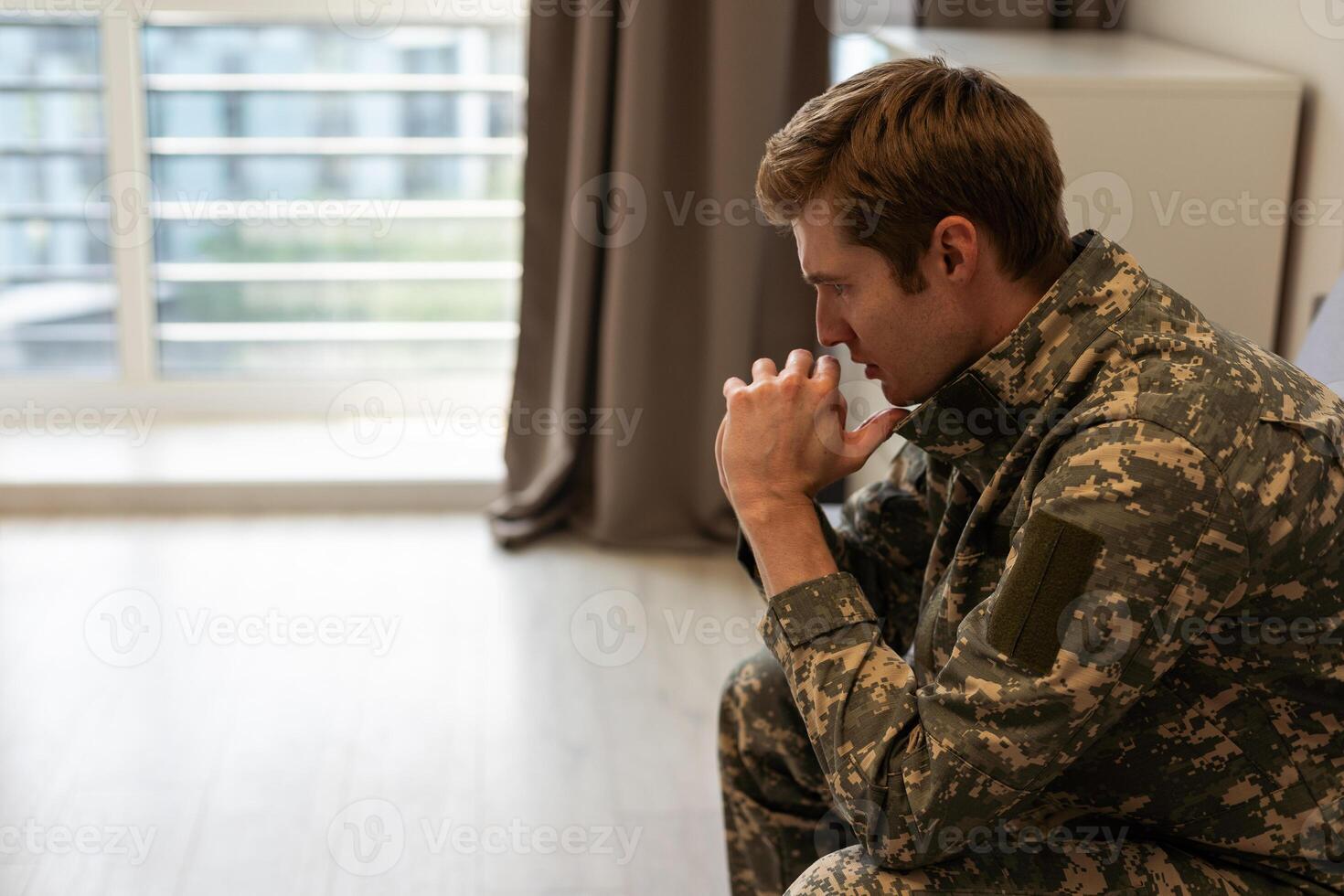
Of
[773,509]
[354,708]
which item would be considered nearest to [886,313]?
[773,509]

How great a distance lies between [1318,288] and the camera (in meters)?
1.92

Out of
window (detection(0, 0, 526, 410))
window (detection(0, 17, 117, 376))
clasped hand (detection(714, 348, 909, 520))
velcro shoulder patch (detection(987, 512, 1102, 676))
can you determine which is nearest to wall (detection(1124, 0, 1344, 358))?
→ clasped hand (detection(714, 348, 909, 520))

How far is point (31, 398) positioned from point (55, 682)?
49.9 inches

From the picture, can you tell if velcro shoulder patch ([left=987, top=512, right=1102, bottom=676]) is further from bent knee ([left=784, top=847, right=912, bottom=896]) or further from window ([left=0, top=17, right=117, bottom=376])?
window ([left=0, top=17, right=117, bottom=376])

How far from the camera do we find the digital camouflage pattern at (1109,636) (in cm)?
98

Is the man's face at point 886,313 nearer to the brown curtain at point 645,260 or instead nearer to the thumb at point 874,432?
the thumb at point 874,432

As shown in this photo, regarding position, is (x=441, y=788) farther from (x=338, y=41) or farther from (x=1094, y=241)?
(x=338, y=41)

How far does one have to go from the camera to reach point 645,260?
9.27 ft

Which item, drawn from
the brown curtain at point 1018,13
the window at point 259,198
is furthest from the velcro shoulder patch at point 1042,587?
the window at point 259,198

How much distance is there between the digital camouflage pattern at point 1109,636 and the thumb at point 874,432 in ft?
0.12

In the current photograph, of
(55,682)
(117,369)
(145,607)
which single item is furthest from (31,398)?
(55,682)

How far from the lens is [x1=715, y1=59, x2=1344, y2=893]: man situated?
38.8 inches

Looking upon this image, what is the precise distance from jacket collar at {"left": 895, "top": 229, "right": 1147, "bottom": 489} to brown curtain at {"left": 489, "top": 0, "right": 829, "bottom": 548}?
1671 mm

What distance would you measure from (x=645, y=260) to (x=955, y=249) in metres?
1.76
